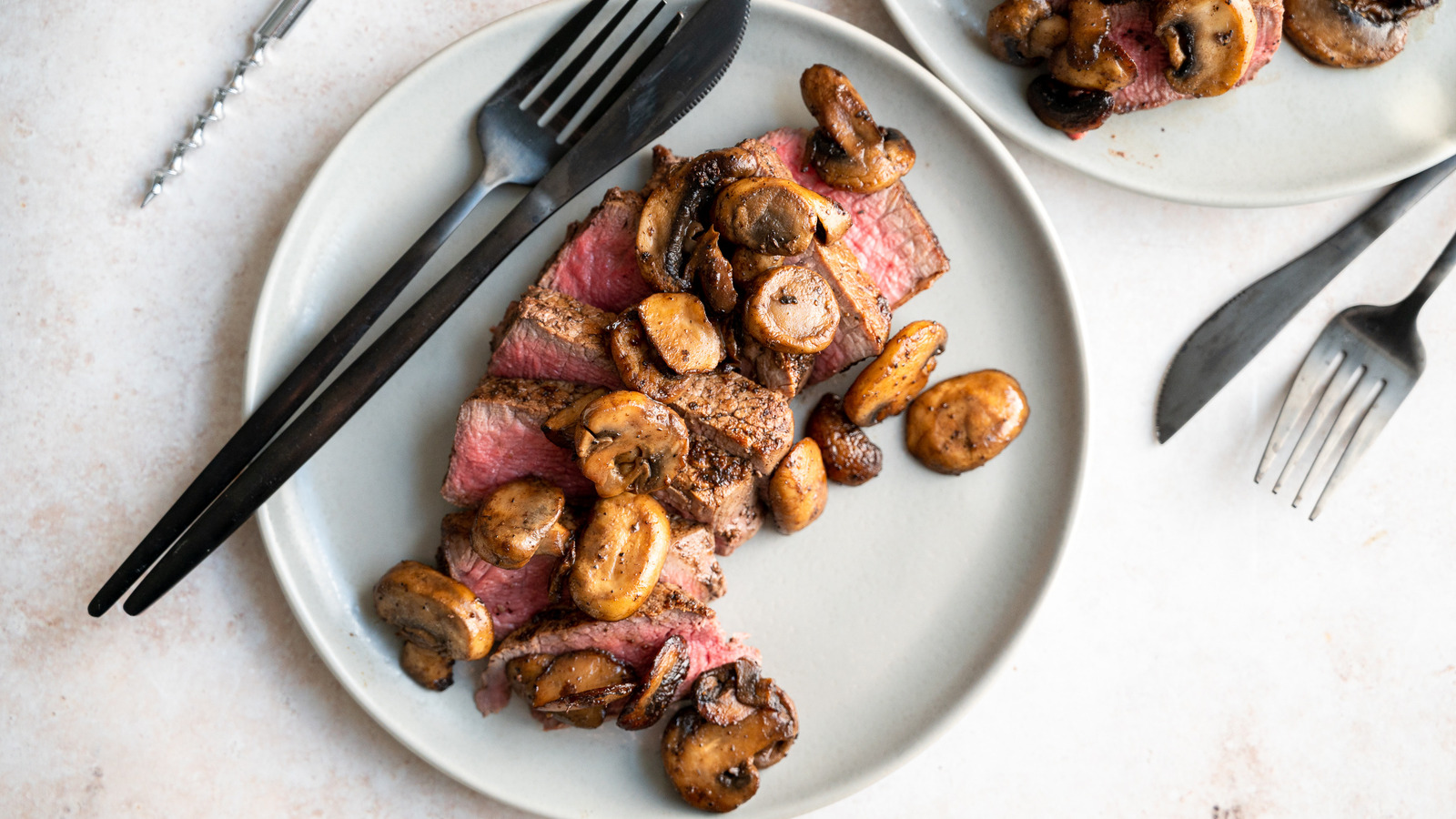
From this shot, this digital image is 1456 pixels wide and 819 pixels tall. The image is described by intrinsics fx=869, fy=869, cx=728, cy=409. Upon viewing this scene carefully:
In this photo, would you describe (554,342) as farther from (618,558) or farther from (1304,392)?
(1304,392)

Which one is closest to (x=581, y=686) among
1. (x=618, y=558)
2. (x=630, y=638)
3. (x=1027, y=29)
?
(x=630, y=638)

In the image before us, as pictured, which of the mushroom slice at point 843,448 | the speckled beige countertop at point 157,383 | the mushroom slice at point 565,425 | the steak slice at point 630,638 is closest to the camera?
the mushroom slice at point 565,425

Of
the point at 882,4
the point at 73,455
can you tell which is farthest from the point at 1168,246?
the point at 73,455

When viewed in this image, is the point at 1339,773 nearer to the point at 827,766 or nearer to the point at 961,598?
the point at 961,598

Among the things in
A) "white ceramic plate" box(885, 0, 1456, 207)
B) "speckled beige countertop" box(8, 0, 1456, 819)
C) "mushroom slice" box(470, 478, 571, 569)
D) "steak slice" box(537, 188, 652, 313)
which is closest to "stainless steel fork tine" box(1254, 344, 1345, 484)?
"white ceramic plate" box(885, 0, 1456, 207)

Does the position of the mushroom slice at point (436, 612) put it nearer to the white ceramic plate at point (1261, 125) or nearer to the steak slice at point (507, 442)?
the steak slice at point (507, 442)

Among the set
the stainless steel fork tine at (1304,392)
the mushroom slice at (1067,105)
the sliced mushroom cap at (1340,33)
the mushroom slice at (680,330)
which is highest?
the sliced mushroom cap at (1340,33)

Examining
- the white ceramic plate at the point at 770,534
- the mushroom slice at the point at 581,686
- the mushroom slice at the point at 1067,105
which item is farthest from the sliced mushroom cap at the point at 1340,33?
the mushroom slice at the point at 581,686
